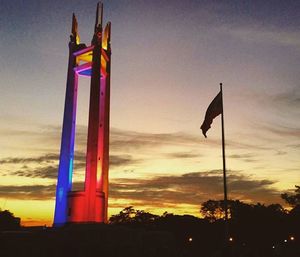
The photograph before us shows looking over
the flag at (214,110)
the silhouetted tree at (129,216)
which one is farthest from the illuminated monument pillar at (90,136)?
the silhouetted tree at (129,216)

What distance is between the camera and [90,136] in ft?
125

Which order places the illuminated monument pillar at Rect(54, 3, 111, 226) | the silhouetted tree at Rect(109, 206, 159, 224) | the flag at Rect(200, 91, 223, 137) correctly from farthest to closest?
the silhouetted tree at Rect(109, 206, 159, 224) < the illuminated monument pillar at Rect(54, 3, 111, 226) < the flag at Rect(200, 91, 223, 137)

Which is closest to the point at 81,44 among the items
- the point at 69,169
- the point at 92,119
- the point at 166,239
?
the point at 92,119

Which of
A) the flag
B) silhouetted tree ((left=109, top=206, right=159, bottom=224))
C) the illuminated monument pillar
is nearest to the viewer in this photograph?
the flag

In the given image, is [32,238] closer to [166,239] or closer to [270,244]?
[166,239]

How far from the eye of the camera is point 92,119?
38250 millimetres

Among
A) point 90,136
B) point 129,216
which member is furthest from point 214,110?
point 129,216

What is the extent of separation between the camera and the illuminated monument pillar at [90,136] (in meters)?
36.2

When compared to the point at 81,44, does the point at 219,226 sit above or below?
below

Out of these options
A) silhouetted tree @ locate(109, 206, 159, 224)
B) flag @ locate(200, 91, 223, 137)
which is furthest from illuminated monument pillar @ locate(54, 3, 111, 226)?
silhouetted tree @ locate(109, 206, 159, 224)

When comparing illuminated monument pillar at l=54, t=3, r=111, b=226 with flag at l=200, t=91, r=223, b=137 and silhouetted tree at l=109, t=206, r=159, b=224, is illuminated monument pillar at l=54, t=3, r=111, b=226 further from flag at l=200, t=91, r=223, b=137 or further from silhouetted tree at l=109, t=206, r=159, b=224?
silhouetted tree at l=109, t=206, r=159, b=224

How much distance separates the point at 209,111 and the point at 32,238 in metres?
16.4

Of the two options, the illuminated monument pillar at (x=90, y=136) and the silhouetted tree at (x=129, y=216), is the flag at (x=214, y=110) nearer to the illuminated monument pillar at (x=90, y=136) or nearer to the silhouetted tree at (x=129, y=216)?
the illuminated monument pillar at (x=90, y=136)

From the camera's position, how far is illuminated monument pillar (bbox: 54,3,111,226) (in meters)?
36.2
